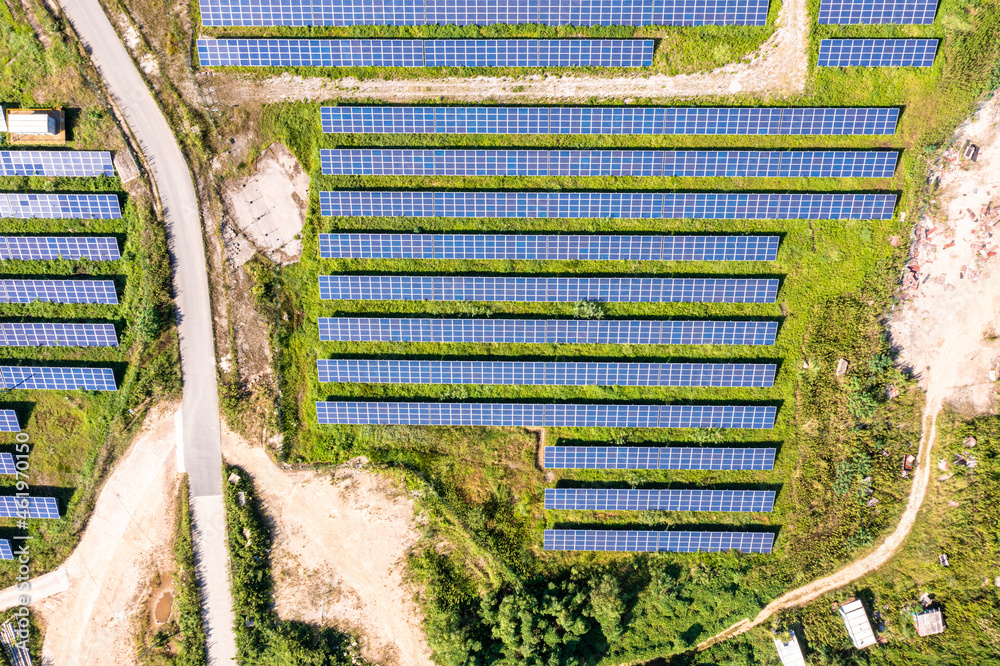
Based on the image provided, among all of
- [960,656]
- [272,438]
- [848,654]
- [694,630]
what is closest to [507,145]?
[272,438]

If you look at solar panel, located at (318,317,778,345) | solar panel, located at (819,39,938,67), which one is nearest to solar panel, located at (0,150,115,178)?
solar panel, located at (318,317,778,345)

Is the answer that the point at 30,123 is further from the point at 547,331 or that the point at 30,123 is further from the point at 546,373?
the point at 546,373

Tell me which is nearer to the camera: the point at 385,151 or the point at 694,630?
the point at 385,151

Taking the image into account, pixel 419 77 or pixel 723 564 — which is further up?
pixel 419 77

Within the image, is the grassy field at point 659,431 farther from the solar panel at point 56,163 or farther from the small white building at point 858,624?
the solar panel at point 56,163

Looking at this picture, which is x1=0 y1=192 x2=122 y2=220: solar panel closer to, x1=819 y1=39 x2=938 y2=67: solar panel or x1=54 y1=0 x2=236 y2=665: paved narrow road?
x1=54 y1=0 x2=236 y2=665: paved narrow road

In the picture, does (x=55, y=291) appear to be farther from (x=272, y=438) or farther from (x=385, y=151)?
(x=385, y=151)

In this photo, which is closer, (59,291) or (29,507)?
(59,291)

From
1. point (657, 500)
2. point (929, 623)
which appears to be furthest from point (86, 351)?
point (929, 623)
